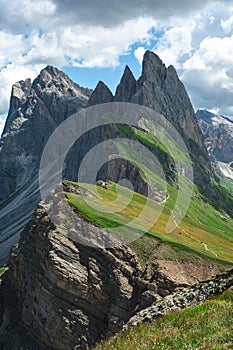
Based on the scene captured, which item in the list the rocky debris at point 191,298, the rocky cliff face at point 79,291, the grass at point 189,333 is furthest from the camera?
the rocky cliff face at point 79,291

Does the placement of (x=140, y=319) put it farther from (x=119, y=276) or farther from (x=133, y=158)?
(x=133, y=158)

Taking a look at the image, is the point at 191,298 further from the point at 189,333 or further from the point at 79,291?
the point at 79,291

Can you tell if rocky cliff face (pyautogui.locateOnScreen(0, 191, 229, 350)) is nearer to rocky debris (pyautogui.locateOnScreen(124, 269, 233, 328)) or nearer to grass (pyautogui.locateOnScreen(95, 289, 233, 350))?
rocky debris (pyautogui.locateOnScreen(124, 269, 233, 328))

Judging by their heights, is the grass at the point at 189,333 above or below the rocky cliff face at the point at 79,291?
above

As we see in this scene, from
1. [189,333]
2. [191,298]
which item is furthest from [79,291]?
[189,333]

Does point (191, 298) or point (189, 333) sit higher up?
point (189, 333)

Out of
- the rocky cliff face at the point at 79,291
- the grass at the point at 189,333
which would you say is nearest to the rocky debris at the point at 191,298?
the grass at the point at 189,333

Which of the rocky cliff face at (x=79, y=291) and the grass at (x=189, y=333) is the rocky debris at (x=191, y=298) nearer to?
the grass at (x=189, y=333)
